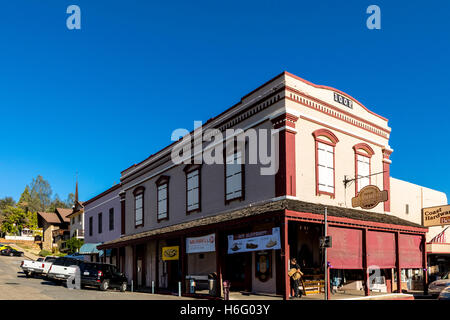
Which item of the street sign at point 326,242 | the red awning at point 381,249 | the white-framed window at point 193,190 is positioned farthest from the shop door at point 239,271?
the street sign at point 326,242

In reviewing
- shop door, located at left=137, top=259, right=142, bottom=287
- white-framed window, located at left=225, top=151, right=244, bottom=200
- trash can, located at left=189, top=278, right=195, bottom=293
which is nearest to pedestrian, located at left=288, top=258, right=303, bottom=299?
white-framed window, located at left=225, top=151, right=244, bottom=200

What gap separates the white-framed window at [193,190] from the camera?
2641cm

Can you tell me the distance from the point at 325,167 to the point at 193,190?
838 cm

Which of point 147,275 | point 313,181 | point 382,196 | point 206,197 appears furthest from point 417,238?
point 147,275

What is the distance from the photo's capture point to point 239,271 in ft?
76.3

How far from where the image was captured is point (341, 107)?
23.6m

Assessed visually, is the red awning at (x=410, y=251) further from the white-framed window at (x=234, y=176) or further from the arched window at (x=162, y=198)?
the arched window at (x=162, y=198)

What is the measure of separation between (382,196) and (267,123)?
6190 millimetres

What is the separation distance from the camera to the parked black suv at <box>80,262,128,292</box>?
2461cm

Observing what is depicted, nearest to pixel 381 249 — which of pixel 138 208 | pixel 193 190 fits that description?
pixel 193 190

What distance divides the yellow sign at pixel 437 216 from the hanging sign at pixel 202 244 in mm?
14517

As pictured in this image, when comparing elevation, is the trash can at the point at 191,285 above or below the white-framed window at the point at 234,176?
below

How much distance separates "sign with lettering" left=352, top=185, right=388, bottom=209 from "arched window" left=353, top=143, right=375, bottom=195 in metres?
1.01

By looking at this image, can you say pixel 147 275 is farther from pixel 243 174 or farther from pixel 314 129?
pixel 314 129
